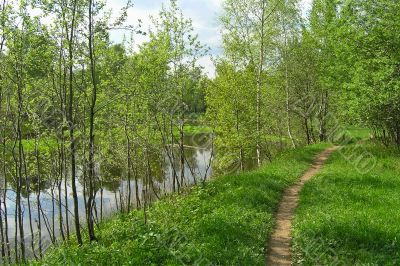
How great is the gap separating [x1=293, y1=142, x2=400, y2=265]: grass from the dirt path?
1.15 ft

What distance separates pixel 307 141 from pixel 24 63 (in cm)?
3733

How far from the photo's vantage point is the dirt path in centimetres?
1245

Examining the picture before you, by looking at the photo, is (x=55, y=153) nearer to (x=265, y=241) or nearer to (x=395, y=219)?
(x=265, y=241)

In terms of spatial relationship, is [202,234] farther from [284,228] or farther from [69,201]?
[69,201]

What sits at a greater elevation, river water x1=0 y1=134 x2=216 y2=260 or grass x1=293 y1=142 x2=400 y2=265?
grass x1=293 y1=142 x2=400 y2=265

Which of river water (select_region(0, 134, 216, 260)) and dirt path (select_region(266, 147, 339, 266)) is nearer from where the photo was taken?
dirt path (select_region(266, 147, 339, 266))

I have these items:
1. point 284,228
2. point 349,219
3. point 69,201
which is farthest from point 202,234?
point 69,201

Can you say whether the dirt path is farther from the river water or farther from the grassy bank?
the river water

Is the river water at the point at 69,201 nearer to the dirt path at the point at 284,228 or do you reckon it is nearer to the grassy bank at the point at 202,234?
the grassy bank at the point at 202,234

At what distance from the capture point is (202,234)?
13664 mm

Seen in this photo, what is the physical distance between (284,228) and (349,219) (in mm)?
2383

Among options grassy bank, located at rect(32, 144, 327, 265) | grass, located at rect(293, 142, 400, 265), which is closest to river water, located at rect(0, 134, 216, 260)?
grassy bank, located at rect(32, 144, 327, 265)

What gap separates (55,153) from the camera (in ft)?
78.6

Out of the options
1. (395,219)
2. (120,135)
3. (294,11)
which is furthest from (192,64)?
(294,11)
